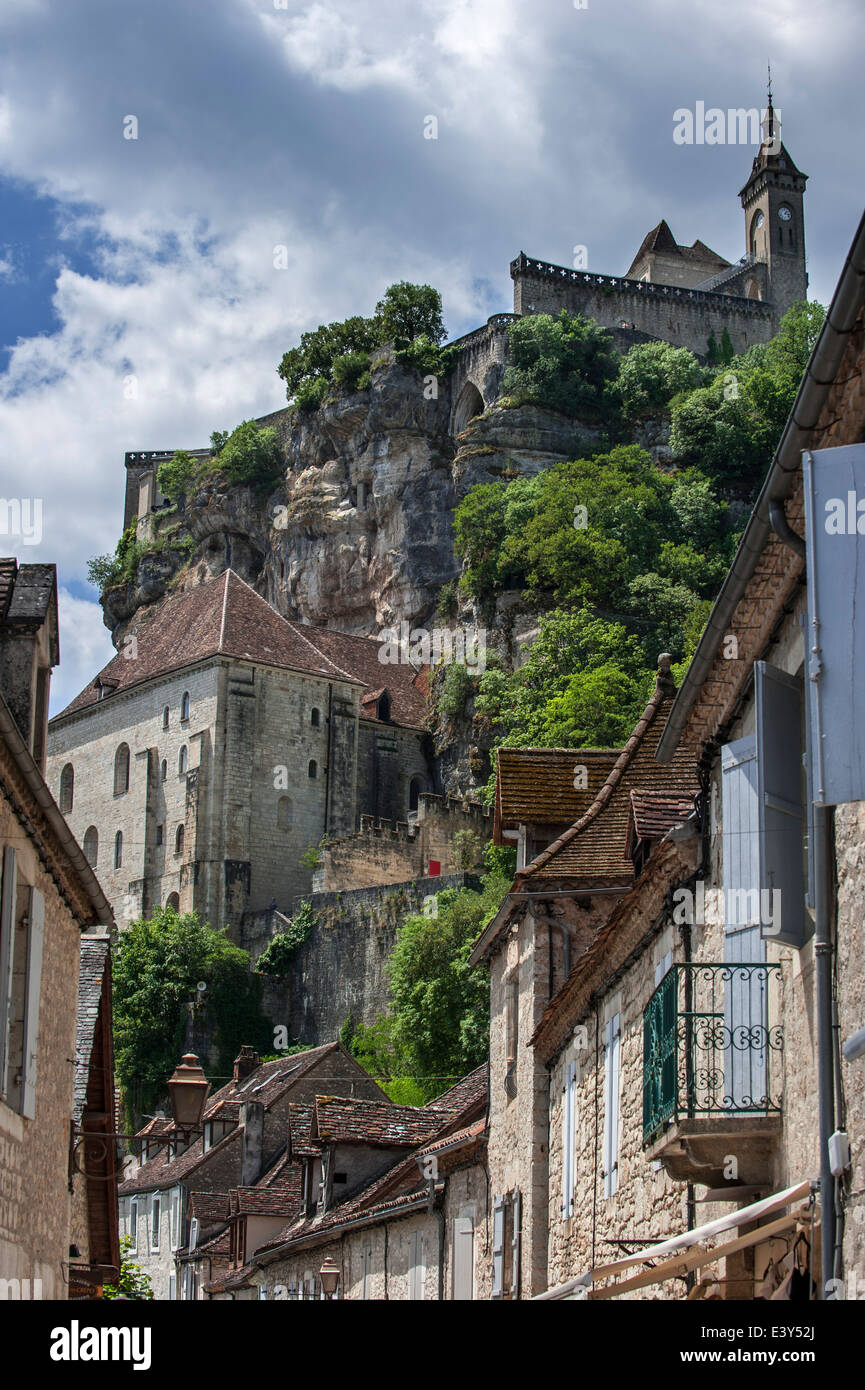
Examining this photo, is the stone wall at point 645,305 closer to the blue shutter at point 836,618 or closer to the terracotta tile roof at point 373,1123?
the terracotta tile roof at point 373,1123

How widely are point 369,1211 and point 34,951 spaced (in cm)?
1358

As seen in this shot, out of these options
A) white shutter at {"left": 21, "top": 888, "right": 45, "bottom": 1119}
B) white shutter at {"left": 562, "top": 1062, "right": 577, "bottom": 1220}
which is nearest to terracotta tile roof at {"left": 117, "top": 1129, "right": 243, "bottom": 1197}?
white shutter at {"left": 562, "top": 1062, "right": 577, "bottom": 1220}

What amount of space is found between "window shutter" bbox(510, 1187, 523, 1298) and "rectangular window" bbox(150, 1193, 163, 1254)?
71.9ft

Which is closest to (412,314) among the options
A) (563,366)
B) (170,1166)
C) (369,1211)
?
(563,366)

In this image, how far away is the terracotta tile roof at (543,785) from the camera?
19.9 m

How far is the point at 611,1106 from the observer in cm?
1462

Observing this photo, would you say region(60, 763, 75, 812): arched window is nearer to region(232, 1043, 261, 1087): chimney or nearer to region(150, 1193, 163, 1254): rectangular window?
region(232, 1043, 261, 1087): chimney

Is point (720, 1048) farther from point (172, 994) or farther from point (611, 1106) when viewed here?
point (172, 994)

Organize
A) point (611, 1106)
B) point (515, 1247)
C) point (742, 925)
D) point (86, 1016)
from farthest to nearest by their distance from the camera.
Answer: point (86, 1016) → point (515, 1247) → point (611, 1106) → point (742, 925)

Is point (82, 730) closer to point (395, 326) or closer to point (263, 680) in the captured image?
point (263, 680)

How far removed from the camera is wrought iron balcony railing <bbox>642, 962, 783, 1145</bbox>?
962 centimetres

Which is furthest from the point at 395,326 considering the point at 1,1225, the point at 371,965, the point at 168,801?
the point at 1,1225

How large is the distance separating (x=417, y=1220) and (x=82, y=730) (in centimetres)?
5087
